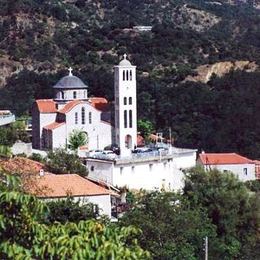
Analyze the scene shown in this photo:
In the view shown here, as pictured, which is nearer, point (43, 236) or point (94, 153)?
point (43, 236)

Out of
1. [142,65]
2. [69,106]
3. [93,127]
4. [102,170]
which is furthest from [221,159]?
[142,65]

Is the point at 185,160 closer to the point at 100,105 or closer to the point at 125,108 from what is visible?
the point at 125,108

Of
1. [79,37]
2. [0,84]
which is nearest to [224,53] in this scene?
[79,37]

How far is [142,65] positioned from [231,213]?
4656cm

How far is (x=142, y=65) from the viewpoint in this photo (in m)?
72.4

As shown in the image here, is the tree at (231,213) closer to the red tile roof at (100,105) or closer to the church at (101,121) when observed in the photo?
the church at (101,121)

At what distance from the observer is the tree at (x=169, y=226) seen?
22.1 metres

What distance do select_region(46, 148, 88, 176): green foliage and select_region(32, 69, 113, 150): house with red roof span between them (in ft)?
17.2

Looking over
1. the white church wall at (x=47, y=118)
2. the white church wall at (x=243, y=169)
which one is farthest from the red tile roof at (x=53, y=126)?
the white church wall at (x=243, y=169)

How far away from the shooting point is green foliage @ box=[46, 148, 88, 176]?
32812 mm

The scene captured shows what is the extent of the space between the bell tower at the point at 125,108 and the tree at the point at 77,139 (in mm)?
1650

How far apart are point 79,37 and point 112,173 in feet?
157

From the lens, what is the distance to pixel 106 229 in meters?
6.96

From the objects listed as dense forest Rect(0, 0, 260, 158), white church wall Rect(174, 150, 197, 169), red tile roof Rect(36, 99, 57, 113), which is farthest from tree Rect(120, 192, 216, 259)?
dense forest Rect(0, 0, 260, 158)
